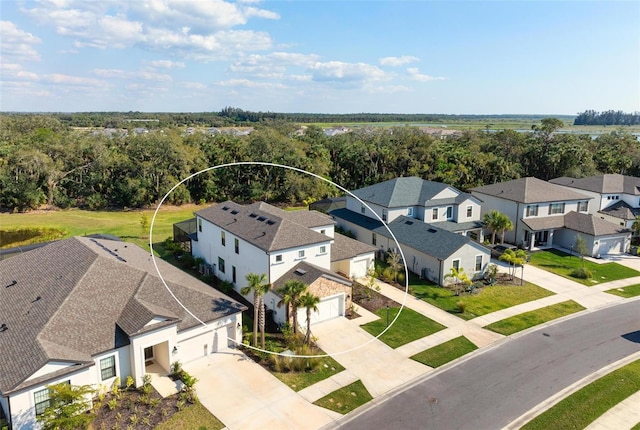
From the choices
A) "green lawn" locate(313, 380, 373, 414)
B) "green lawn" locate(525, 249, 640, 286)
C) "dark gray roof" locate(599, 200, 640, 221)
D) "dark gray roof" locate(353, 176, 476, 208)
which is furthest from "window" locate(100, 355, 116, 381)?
"dark gray roof" locate(599, 200, 640, 221)

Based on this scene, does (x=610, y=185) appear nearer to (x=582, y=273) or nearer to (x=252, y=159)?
(x=582, y=273)

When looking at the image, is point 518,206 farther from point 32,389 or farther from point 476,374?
point 32,389

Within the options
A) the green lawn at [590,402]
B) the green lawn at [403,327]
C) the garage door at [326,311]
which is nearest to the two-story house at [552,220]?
the green lawn at [403,327]

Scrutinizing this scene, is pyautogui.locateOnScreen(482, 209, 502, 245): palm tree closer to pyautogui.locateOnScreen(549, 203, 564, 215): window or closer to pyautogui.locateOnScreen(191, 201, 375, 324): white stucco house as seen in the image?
pyautogui.locateOnScreen(549, 203, 564, 215): window

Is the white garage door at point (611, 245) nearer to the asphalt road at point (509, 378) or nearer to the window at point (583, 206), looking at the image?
the window at point (583, 206)

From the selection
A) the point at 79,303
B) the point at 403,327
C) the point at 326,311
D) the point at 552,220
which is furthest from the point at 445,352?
the point at 552,220
